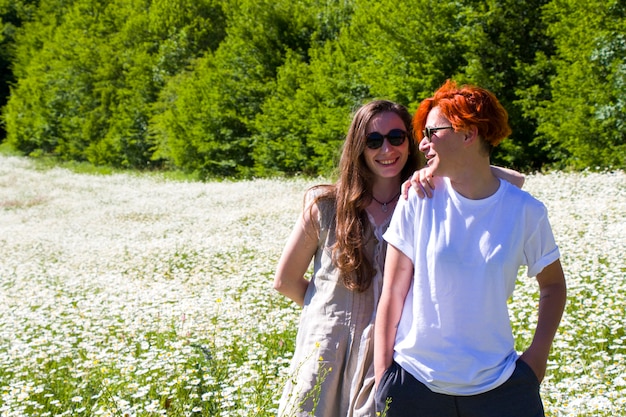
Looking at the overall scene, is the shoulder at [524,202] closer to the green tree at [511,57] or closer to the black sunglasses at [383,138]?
the black sunglasses at [383,138]

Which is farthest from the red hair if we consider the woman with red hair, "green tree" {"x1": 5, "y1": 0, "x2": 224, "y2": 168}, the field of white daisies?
"green tree" {"x1": 5, "y1": 0, "x2": 224, "y2": 168}

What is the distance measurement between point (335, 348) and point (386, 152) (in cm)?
78

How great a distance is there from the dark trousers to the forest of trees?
8359 mm

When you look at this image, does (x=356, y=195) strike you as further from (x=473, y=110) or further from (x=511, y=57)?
(x=511, y=57)

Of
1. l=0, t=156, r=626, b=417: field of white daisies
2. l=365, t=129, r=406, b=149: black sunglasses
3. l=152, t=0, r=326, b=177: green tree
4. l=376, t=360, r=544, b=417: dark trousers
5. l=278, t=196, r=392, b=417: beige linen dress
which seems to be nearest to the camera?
l=376, t=360, r=544, b=417: dark trousers

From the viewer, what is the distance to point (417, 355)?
2.28 m

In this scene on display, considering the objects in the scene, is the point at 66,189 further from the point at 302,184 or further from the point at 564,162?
the point at 564,162

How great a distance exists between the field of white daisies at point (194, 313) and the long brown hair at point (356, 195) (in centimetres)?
Answer: 70

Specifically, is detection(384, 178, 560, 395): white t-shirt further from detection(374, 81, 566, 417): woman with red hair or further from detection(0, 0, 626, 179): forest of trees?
detection(0, 0, 626, 179): forest of trees

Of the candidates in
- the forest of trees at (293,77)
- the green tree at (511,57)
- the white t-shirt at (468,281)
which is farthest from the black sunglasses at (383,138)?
the green tree at (511,57)

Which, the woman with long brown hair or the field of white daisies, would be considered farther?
the field of white daisies

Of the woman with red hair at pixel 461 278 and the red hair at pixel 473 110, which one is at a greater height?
the red hair at pixel 473 110

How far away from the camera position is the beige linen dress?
105 inches

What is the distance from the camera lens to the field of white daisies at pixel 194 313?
416 centimetres
